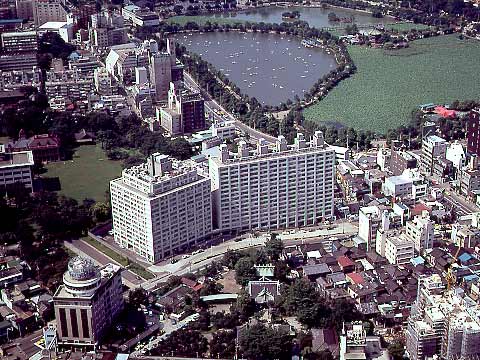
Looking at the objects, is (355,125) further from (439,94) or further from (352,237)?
(352,237)

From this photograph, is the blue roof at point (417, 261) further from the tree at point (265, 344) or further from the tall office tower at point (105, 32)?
the tall office tower at point (105, 32)

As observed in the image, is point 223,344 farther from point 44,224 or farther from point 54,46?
point 54,46

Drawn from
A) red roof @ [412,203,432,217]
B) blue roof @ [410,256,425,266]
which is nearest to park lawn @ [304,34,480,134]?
red roof @ [412,203,432,217]

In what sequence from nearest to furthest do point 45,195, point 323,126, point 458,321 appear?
point 458,321 → point 45,195 → point 323,126

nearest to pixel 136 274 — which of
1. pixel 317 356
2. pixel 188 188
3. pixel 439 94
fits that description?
pixel 188 188

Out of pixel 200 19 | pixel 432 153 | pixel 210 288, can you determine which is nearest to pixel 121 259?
pixel 210 288

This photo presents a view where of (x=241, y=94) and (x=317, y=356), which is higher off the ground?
(x=241, y=94)

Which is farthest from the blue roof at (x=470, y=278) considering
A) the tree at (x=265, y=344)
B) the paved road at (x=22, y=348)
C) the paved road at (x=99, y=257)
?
the paved road at (x=22, y=348)
